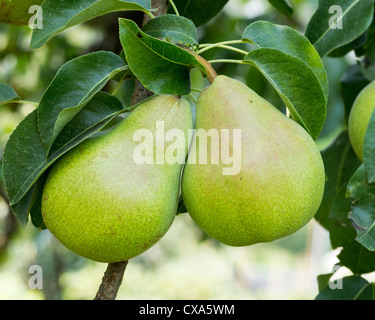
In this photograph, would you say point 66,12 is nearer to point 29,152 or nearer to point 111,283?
point 29,152

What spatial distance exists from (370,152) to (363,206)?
0.13 metres

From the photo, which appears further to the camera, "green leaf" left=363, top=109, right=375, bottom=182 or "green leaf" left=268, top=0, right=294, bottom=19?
"green leaf" left=268, top=0, right=294, bottom=19

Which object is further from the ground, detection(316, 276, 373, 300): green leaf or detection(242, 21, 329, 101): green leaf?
detection(242, 21, 329, 101): green leaf

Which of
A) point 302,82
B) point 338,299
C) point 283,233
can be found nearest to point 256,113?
point 302,82

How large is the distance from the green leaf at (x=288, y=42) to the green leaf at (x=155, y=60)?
5.1 inches

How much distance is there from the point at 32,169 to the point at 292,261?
31.7ft

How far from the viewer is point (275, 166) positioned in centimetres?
81

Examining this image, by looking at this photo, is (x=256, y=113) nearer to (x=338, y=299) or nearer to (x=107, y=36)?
(x=338, y=299)

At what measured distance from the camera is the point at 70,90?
862 mm

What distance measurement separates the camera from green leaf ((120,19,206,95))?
2.69 feet

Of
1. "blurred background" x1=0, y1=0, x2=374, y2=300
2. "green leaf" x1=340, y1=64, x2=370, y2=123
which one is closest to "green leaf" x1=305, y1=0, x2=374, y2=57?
"green leaf" x1=340, y1=64, x2=370, y2=123

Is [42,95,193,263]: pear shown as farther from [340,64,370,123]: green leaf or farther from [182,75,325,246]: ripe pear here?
[340,64,370,123]: green leaf

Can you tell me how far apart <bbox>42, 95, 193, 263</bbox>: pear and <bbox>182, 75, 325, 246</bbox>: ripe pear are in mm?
57

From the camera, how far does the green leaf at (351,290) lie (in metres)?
1.28
